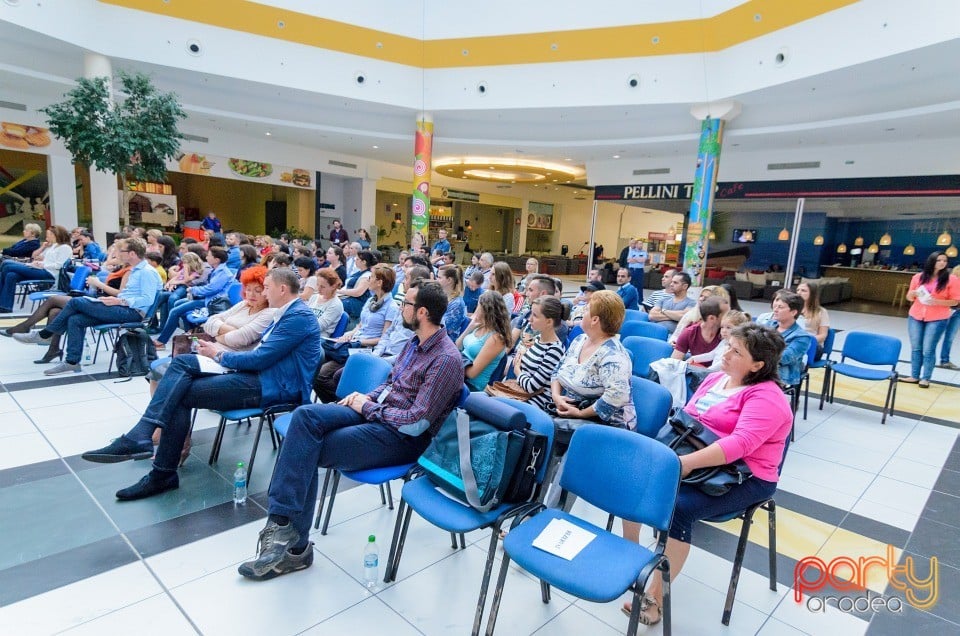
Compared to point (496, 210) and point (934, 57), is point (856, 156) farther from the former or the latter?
point (496, 210)

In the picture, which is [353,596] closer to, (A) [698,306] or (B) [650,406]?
(B) [650,406]

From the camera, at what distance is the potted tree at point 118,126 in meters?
8.82

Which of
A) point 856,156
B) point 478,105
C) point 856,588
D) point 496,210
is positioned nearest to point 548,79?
point 478,105

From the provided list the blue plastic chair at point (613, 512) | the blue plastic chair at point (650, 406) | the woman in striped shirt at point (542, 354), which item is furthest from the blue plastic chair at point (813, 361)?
the blue plastic chair at point (613, 512)

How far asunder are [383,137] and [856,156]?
12.3 m

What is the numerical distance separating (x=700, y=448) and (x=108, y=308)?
5167mm

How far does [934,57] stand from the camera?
7219mm

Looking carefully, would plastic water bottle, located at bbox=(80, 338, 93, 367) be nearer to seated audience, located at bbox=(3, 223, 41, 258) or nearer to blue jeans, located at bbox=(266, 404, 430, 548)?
seated audience, located at bbox=(3, 223, 41, 258)

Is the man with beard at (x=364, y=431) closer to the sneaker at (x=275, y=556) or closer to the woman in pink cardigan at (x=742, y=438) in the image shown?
the sneaker at (x=275, y=556)

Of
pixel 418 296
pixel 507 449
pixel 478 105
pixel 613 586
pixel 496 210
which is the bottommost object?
pixel 613 586

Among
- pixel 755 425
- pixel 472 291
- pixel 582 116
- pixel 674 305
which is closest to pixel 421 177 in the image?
pixel 582 116

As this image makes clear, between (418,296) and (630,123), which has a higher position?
(630,123)

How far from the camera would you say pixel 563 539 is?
5.98 feet

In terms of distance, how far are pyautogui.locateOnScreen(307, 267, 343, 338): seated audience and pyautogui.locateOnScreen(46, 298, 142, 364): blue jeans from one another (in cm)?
207
